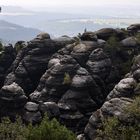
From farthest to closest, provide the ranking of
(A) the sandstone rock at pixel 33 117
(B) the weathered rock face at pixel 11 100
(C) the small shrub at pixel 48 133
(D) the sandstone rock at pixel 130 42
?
(D) the sandstone rock at pixel 130 42, (B) the weathered rock face at pixel 11 100, (A) the sandstone rock at pixel 33 117, (C) the small shrub at pixel 48 133

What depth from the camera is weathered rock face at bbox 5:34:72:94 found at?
12312 cm

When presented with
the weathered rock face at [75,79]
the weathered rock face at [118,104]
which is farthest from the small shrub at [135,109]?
the weathered rock face at [75,79]

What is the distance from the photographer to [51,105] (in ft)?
327

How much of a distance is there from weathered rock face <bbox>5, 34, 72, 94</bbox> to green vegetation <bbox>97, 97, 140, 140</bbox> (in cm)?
5082

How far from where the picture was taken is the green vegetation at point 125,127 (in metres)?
70.4

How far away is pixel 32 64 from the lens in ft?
408

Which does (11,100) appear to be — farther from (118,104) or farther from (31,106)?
(118,104)

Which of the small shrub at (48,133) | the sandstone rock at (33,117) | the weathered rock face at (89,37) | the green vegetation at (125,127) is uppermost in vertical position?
the weathered rock face at (89,37)

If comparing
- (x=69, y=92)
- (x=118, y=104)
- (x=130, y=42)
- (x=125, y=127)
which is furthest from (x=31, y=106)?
(x=130, y=42)

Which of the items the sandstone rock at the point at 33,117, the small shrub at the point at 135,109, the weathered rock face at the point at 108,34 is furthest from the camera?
the weathered rock face at the point at 108,34

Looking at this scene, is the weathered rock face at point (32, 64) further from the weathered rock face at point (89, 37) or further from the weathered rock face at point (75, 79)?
the weathered rock face at point (89, 37)

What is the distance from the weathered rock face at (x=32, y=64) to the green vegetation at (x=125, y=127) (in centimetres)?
5082

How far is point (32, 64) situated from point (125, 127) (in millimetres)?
56442

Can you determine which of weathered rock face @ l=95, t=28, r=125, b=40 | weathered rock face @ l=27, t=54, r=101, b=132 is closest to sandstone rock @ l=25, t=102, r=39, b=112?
weathered rock face @ l=27, t=54, r=101, b=132
